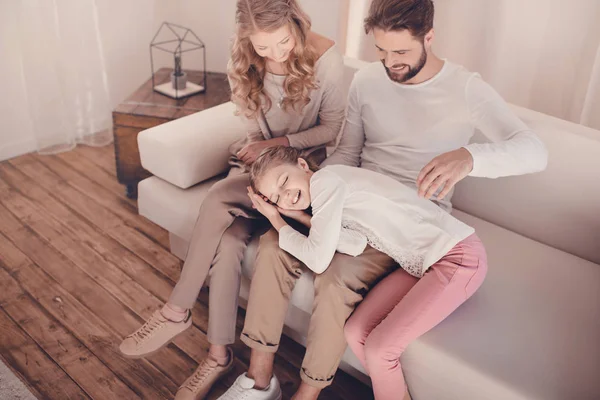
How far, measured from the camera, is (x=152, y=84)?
109 inches

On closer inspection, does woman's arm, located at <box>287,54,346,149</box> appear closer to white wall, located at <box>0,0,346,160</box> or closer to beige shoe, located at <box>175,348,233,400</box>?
beige shoe, located at <box>175,348,233,400</box>

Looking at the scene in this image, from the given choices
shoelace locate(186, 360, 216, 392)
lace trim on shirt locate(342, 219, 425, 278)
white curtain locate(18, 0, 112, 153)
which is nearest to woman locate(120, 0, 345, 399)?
shoelace locate(186, 360, 216, 392)

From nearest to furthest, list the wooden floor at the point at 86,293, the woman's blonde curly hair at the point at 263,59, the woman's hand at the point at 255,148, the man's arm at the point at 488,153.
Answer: the man's arm at the point at 488,153 → the woman's blonde curly hair at the point at 263,59 → the wooden floor at the point at 86,293 → the woman's hand at the point at 255,148

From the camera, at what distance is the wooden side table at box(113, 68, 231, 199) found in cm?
250

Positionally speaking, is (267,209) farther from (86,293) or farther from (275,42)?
(86,293)

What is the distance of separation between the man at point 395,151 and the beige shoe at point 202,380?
4.5 inches

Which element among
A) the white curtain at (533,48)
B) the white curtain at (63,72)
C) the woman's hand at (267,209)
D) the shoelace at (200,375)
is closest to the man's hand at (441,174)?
the woman's hand at (267,209)

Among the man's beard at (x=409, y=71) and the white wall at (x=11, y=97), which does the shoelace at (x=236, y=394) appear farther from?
the white wall at (x=11, y=97)

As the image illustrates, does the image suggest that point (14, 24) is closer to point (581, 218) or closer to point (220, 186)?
point (220, 186)

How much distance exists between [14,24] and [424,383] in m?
→ 2.45

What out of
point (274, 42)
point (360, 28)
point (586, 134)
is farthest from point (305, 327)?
point (360, 28)

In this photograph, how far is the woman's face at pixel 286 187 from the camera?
1.55 m

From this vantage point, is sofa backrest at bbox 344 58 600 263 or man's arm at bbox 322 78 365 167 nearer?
sofa backrest at bbox 344 58 600 263

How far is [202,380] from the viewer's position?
167cm
